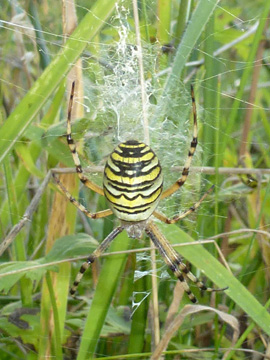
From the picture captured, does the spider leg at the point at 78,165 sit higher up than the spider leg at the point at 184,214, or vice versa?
the spider leg at the point at 78,165

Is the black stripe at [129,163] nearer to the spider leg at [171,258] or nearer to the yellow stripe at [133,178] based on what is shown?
the yellow stripe at [133,178]

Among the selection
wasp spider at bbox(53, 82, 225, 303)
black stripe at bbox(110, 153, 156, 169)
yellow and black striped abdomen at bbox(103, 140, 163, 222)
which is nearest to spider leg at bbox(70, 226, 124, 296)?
wasp spider at bbox(53, 82, 225, 303)

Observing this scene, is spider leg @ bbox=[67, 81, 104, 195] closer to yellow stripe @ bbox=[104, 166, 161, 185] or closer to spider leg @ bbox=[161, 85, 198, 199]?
yellow stripe @ bbox=[104, 166, 161, 185]

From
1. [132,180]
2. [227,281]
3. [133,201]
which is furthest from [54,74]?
[227,281]

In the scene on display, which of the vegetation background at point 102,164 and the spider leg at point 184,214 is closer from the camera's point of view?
the vegetation background at point 102,164

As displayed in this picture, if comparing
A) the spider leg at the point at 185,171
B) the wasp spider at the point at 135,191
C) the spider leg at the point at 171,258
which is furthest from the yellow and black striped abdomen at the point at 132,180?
the spider leg at the point at 171,258

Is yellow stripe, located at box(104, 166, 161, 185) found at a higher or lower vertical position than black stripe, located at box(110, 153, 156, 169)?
lower

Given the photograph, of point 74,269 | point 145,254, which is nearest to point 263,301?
point 145,254
